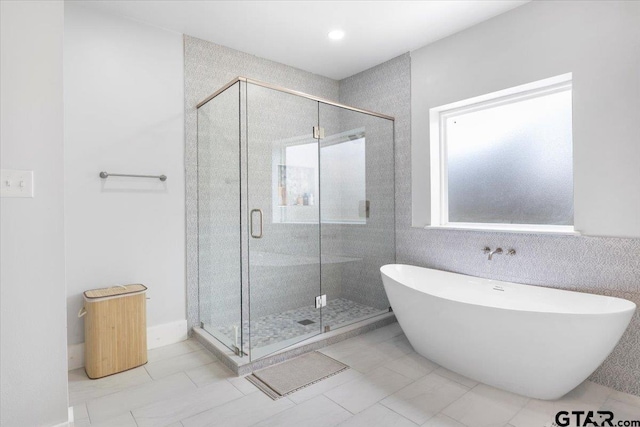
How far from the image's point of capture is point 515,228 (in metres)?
2.70

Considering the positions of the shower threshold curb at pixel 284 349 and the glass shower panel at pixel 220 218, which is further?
the glass shower panel at pixel 220 218

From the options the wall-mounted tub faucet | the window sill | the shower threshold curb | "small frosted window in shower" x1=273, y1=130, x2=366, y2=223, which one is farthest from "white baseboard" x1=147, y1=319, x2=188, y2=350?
the wall-mounted tub faucet

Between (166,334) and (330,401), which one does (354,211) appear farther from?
(166,334)

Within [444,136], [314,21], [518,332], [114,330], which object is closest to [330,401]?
[518,332]

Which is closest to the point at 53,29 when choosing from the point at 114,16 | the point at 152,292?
the point at 114,16

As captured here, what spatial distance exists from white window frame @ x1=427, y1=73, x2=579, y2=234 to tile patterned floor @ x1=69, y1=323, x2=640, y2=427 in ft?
3.90

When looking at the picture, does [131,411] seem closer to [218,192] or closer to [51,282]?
[51,282]

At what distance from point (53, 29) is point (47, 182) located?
29.5 inches

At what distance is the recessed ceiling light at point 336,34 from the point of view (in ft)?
9.55

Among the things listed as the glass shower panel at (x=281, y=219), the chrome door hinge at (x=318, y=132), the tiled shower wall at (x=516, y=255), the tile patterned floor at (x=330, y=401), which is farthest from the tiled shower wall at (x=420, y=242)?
the chrome door hinge at (x=318, y=132)

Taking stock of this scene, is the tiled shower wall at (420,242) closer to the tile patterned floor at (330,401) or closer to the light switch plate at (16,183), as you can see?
the tile patterned floor at (330,401)

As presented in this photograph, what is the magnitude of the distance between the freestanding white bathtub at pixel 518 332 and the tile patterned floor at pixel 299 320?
2.24 ft

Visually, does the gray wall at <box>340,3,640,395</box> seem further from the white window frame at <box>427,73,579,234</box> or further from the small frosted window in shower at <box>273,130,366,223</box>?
the small frosted window in shower at <box>273,130,366,223</box>

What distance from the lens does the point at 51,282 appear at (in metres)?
1.65
